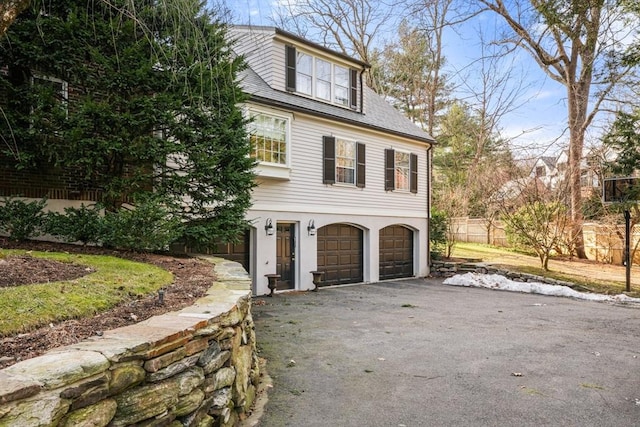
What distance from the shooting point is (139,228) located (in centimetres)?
621

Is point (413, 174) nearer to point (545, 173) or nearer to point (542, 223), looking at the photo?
point (542, 223)

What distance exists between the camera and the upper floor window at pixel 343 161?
1262 cm

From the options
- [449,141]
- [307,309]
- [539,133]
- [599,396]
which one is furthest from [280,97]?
[449,141]

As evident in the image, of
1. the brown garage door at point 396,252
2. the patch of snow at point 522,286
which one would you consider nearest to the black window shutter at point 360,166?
the brown garage door at point 396,252

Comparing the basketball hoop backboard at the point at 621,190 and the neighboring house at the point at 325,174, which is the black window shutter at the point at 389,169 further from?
the basketball hoop backboard at the point at 621,190

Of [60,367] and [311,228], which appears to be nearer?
[60,367]

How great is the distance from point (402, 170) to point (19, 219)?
456 inches

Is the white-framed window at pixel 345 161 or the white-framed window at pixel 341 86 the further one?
the white-framed window at pixel 341 86

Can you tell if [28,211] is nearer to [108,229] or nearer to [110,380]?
[108,229]

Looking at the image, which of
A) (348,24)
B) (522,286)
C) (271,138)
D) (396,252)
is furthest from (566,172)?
(348,24)

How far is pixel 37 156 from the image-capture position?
660 cm

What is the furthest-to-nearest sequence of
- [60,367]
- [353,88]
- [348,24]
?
[348,24], [353,88], [60,367]

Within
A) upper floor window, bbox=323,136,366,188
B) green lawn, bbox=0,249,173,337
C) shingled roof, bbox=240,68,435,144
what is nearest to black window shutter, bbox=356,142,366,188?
upper floor window, bbox=323,136,366,188

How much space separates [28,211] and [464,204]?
56.4ft
